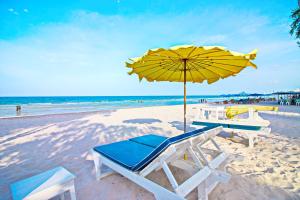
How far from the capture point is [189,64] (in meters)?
3.43

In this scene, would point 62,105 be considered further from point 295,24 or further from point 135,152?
point 295,24

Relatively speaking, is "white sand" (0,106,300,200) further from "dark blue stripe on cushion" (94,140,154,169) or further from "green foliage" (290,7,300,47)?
"green foliage" (290,7,300,47)

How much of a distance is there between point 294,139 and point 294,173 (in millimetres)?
2657

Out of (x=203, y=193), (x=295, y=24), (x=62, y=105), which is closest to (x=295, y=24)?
(x=295, y=24)

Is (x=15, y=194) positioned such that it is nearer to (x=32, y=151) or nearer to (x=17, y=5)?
(x=32, y=151)

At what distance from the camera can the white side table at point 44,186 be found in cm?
128

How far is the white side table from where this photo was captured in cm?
128

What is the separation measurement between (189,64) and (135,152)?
2452mm

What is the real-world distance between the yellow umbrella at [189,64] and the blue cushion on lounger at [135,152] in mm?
1239

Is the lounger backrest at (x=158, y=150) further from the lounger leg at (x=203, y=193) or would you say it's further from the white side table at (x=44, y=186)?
the white side table at (x=44, y=186)

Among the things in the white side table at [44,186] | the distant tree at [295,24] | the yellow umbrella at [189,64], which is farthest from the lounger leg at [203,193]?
the distant tree at [295,24]

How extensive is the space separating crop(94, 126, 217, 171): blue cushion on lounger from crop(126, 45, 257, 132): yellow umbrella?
48.8 inches

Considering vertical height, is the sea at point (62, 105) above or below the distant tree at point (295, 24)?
below

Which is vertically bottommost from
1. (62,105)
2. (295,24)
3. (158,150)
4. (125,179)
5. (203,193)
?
(62,105)
